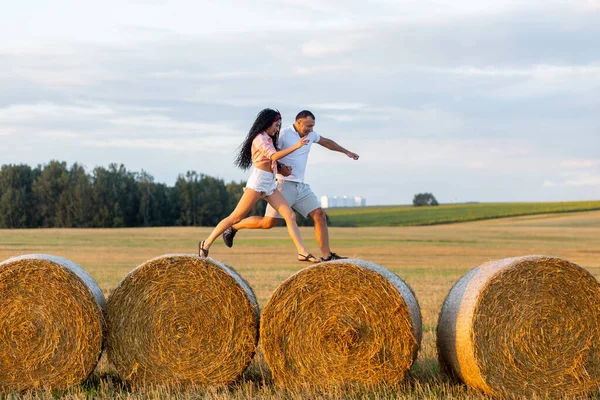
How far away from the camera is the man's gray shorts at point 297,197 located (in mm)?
9156

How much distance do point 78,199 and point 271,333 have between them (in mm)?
65223

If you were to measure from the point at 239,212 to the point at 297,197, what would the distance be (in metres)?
0.72

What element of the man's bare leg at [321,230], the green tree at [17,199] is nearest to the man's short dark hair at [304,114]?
the man's bare leg at [321,230]

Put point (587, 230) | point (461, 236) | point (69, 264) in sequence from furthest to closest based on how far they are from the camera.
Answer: point (587, 230)
point (461, 236)
point (69, 264)

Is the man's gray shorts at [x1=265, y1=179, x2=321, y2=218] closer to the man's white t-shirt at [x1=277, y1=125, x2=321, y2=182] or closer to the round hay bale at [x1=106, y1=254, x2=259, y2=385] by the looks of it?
the man's white t-shirt at [x1=277, y1=125, x2=321, y2=182]

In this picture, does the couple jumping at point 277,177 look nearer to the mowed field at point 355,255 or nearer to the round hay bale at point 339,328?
the round hay bale at point 339,328

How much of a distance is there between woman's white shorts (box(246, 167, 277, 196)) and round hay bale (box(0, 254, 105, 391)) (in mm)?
2098

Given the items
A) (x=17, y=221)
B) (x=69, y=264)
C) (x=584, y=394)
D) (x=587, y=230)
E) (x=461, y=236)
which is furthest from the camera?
(x=17, y=221)

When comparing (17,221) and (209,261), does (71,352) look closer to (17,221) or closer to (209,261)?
(209,261)

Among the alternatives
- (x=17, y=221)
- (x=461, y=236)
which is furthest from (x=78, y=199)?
(x=461, y=236)

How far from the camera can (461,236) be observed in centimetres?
4969

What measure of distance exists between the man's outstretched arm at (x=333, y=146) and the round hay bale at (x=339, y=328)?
2.12m

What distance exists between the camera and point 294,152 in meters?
9.06

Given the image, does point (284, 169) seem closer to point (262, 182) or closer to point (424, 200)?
point (262, 182)
